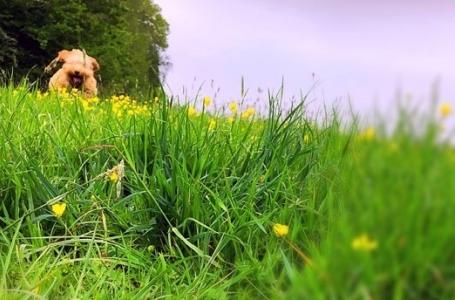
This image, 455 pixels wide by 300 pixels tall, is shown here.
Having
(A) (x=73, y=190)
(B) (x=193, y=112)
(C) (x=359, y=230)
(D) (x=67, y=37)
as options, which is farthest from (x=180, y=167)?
(D) (x=67, y=37)

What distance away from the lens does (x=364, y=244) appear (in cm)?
66

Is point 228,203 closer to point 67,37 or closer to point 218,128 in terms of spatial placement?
point 218,128

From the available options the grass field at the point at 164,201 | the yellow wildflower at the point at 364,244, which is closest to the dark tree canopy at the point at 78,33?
the grass field at the point at 164,201

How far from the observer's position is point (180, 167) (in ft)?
9.39

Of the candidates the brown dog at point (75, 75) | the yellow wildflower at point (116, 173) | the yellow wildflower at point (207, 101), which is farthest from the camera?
the brown dog at point (75, 75)

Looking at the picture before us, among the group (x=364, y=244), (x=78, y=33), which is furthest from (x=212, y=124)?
(x=78, y=33)

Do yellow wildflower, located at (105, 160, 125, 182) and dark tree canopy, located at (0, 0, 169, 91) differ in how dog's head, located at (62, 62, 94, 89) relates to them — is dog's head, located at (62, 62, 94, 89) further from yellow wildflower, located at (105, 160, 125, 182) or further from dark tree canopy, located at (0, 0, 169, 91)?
dark tree canopy, located at (0, 0, 169, 91)

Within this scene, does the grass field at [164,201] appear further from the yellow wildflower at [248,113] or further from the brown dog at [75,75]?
the brown dog at [75,75]

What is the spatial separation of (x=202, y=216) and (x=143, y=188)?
0.32 metres

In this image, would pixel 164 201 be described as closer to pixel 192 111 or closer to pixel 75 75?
pixel 192 111

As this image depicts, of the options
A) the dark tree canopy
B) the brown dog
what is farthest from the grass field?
the dark tree canopy

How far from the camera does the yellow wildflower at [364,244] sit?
662 mm

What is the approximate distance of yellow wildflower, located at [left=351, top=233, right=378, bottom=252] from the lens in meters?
0.66

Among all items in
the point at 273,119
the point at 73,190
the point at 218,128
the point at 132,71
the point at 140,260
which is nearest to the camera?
the point at 140,260
